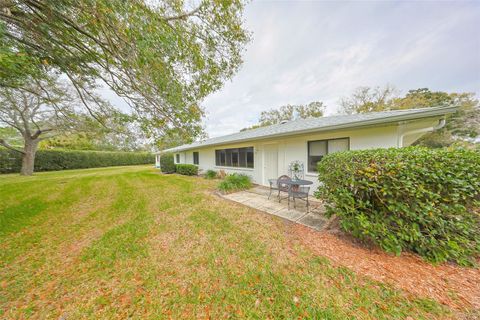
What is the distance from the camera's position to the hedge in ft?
44.4

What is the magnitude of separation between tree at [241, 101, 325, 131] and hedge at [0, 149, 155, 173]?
77.0 feet

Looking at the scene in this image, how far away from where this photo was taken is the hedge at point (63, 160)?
13.5 meters

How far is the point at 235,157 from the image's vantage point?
9.61 metres

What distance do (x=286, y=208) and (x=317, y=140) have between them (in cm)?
288

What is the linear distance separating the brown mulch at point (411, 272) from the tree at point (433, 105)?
1713 cm

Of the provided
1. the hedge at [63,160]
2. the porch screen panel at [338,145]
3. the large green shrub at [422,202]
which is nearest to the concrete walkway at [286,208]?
the large green shrub at [422,202]

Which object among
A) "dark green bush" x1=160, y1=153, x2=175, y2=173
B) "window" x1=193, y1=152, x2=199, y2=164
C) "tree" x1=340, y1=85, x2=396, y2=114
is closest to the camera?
"window" x1=193, y1=152, x2=199, y2=164

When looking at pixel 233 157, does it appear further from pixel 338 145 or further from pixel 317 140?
pixel 338 145

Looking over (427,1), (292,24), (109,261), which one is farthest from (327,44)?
(109,261)

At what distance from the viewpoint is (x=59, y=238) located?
3.46m

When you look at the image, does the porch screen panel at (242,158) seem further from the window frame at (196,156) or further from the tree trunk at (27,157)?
the tree trunk at (27,157)

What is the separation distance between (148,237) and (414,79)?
54.1 ft

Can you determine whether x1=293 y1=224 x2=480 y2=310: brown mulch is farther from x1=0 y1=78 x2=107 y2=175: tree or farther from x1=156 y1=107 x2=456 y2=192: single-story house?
x1=0 y1=78 x2=107 y2=175: tree

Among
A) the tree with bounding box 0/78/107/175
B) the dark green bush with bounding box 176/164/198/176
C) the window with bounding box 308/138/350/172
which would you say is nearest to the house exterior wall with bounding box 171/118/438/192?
the window with bounding box 308/138/350/172
